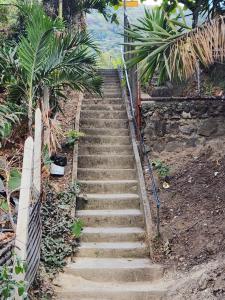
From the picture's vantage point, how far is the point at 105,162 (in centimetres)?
850

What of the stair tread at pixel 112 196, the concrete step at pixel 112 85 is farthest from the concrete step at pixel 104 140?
the concrete step at pixel 112 85

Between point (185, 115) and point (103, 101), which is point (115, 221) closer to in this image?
point (185, 115)

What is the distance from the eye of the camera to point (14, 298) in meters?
3.93

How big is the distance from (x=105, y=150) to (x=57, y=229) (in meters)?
2.69

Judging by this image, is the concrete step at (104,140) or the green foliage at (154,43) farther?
the concrete step at (104,140)

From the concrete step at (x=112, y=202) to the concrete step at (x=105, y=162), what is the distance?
957mm

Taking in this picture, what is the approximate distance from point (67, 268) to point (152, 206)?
193cm

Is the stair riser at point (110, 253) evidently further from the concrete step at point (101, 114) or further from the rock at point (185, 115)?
the concrete step at point (101, 114)

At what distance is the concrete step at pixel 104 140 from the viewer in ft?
29.6

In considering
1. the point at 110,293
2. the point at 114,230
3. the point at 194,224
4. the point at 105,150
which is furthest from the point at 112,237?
the point at 105,150

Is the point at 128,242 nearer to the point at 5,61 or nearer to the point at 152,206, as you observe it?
the point at 152,206

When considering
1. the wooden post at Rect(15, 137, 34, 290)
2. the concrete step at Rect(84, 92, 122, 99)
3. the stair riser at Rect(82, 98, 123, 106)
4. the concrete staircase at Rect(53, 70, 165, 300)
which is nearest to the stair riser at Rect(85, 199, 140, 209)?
the concrete staircase at Rect(53, 70, 165, 300)

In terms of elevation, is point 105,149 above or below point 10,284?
below

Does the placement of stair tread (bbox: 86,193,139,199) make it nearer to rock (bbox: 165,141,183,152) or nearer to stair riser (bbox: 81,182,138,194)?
stair riser (bbox: 81,182,138,194)
